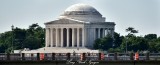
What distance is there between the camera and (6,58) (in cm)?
13138

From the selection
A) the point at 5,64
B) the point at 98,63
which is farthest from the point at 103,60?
the point at 5,64

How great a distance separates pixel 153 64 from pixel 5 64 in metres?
13.4

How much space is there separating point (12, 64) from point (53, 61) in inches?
146

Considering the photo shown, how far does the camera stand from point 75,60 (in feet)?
418

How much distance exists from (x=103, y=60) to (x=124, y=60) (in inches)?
77.4

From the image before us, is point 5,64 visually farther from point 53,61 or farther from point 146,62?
point 146,62

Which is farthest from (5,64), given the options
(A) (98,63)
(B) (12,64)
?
(A) (98,63)

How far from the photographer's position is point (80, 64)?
12669cm

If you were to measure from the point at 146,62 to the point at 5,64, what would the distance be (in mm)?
12760

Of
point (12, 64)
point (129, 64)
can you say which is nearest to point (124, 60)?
point (129, 64)

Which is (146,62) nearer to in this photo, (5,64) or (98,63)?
(98,63)

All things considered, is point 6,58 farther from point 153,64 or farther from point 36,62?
point 153,64

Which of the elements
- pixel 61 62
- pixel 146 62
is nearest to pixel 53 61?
pixel 61 62

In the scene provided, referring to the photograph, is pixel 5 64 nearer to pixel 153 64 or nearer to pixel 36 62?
pixel 36 62
